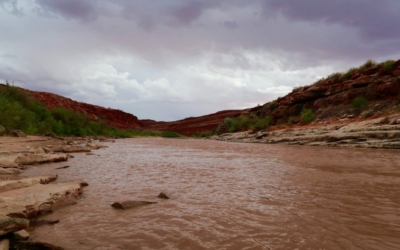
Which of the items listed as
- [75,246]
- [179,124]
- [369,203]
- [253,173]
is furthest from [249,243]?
[179,124]

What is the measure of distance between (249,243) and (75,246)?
4.68 feet

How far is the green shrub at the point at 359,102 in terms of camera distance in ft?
71.7

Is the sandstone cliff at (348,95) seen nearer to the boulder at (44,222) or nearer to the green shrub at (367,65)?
the green shrub at (367,65)

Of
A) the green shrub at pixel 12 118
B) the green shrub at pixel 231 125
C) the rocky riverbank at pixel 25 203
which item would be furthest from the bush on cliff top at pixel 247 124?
the rocky riverbank at pixel 25 203

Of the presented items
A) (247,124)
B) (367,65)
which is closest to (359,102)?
(367,65)

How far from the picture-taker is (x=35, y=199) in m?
2.92

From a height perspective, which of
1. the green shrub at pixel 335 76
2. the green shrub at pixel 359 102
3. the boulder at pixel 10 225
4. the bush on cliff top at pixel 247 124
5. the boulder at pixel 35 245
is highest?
the green shrub at pixel 335 76

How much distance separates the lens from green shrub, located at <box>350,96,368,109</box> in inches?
860

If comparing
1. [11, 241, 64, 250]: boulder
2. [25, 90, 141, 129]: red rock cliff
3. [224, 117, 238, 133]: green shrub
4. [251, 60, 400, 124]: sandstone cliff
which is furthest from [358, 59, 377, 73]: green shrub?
[25, 90, 141, 129]: red rock cliff

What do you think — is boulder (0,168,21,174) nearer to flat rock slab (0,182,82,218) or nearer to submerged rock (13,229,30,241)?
flat rock slab (0,182,82,218)

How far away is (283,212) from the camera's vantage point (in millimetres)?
3014

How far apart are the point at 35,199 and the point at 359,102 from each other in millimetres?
24591

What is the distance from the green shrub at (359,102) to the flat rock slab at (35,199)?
23830 mm

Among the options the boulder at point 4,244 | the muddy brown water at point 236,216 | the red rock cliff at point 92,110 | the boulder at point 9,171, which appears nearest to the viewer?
the boulder at point 4,244
